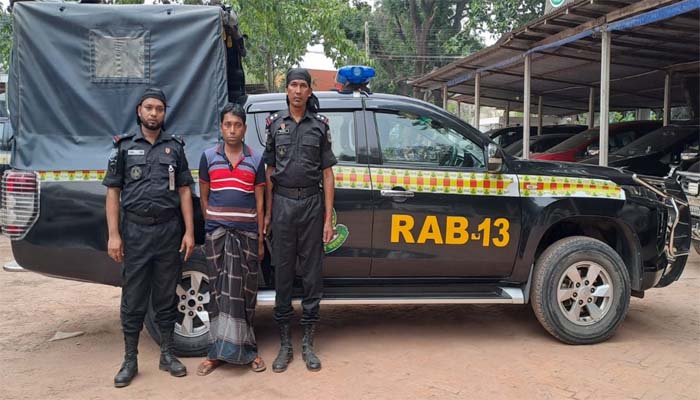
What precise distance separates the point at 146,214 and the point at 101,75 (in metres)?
1.13

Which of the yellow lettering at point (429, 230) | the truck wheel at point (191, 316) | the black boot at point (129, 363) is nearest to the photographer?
the black boot at point (129, 363)

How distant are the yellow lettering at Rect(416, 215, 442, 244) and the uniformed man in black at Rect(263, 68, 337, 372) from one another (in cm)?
73

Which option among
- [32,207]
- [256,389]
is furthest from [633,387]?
[32,207]

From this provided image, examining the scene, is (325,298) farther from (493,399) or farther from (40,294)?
(40,294)

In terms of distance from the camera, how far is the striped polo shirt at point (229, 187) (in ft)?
12.0

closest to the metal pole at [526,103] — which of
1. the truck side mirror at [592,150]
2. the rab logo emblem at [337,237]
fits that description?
the truck side mirror at [592,150]

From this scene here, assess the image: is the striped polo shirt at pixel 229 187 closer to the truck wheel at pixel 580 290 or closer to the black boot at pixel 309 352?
the black boot at pixel 309 352

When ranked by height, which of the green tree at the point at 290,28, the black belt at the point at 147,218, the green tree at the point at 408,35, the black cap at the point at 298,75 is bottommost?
the black belt at the point at 147,218

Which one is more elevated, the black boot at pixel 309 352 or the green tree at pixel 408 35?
the green tree at pixel 408 35

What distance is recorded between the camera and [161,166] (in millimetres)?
3568

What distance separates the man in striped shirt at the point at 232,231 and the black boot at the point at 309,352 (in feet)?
1.00

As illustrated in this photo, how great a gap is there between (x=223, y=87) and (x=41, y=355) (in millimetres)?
2424

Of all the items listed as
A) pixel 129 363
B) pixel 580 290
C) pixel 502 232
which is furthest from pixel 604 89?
pixel 129 363

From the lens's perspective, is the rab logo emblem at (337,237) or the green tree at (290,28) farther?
the green tree at (290,28)
